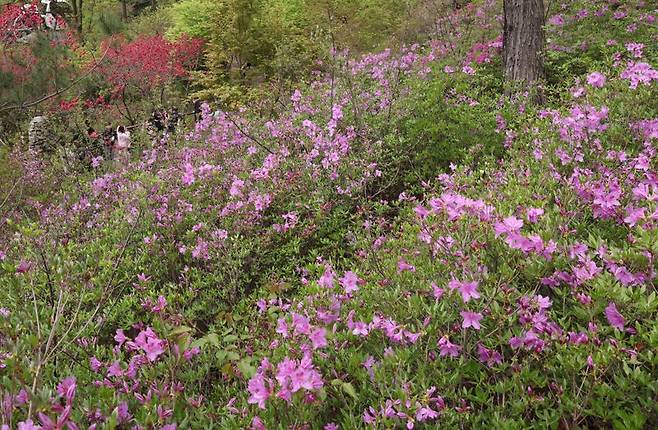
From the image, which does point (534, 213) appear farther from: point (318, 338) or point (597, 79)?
point (597, 79)

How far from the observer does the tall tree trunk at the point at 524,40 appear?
19.1ft

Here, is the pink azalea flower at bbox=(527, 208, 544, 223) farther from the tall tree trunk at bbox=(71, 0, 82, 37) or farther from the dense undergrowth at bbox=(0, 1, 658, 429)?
the tall tree trunk at bbox=(71, 0, 82, 37)

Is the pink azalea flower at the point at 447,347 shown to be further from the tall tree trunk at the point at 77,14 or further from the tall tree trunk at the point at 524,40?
the tall tree trunk at the point at 77,14

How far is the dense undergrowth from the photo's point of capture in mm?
1515

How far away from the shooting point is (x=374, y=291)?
2100 millimetres

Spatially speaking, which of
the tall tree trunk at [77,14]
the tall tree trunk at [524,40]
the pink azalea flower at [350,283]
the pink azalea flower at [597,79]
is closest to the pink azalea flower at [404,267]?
the pink azalea flower at [350,283]

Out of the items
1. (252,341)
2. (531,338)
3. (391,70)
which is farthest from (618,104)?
(391,70)

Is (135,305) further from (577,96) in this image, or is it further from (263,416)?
(577,96)

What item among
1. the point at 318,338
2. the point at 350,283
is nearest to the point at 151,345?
the point at 318,338

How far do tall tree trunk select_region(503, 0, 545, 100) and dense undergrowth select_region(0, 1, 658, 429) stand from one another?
154 cm

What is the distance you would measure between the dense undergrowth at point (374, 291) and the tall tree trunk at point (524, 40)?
1535 millimetres

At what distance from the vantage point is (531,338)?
1574 millimetres

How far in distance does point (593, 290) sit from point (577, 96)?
7.73ft

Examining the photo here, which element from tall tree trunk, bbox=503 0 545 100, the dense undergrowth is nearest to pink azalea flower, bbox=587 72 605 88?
the dense undergrowth
